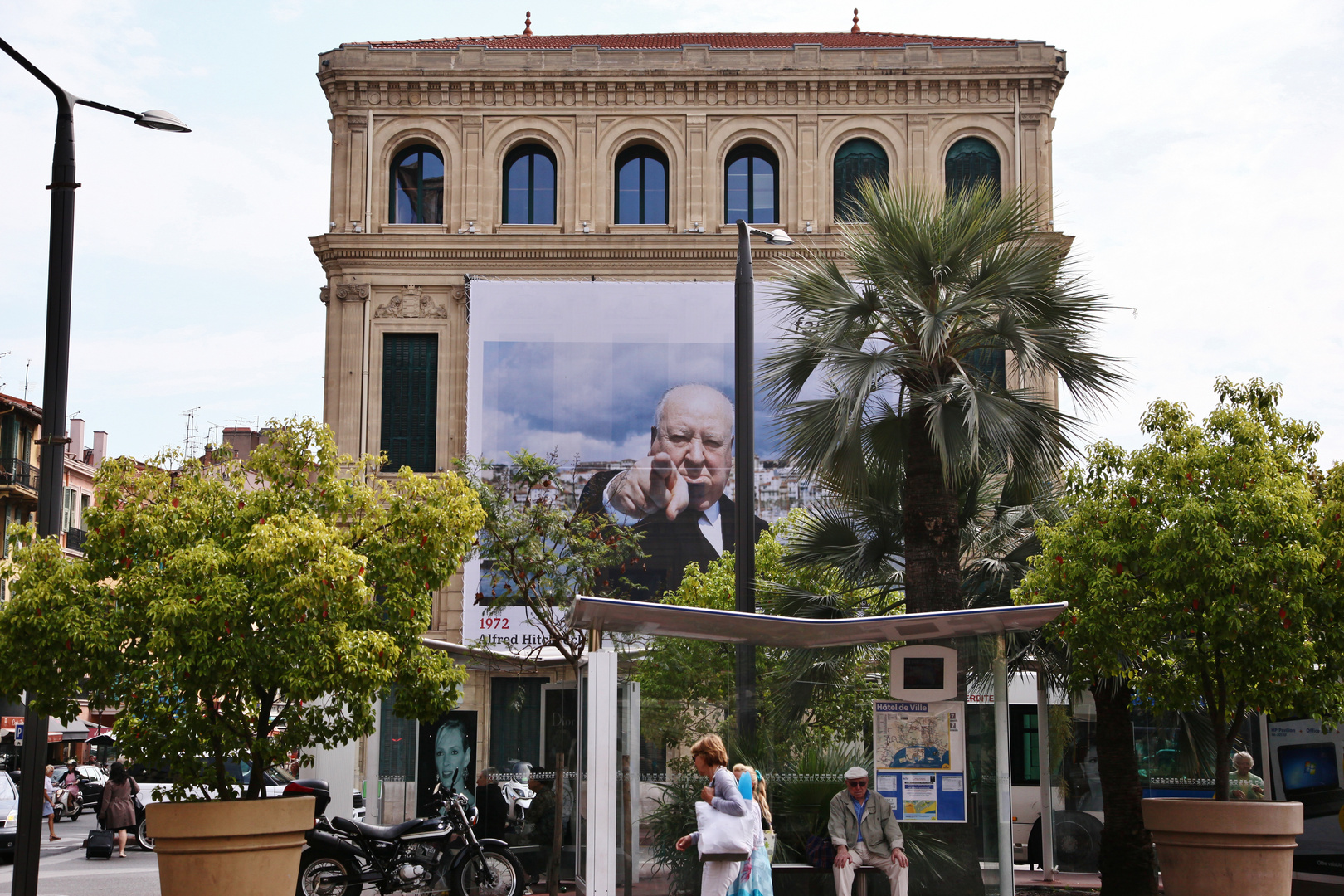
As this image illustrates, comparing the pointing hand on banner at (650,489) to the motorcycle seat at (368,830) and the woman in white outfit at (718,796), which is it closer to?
the motorcycle seat at (368,830)

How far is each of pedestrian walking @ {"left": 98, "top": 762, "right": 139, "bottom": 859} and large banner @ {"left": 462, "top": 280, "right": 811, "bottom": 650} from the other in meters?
11.0

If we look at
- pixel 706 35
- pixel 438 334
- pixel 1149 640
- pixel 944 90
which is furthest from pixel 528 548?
pixel 706 35

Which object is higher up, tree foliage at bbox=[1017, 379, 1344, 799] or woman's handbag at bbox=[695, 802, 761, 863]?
tree foliage at bbox=[1017, 379, 1344, 799]

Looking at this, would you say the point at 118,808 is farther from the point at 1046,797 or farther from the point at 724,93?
the point at 724,93

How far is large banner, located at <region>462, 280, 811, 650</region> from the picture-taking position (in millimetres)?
32375

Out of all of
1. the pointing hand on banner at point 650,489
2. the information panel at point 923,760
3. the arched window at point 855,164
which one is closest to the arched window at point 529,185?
the pointing hand on banner at point 650,489

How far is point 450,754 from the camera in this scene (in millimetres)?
17766

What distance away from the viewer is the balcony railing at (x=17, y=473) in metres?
54.0

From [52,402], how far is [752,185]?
26.6 meters

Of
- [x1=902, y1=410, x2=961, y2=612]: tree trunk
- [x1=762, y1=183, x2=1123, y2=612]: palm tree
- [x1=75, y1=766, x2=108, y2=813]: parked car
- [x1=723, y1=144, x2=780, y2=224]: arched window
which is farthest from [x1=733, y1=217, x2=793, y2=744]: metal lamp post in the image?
[x1=75, y1=766, x2=108, y2=813]: parked car

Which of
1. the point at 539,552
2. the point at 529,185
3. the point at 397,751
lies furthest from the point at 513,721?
the point at 397,751

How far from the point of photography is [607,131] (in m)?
34.8

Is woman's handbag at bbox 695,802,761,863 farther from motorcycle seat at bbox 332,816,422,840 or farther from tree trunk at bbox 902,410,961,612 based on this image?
motorcycle seat at bbox 332,816,422,840

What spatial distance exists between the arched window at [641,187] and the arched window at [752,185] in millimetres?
1645
